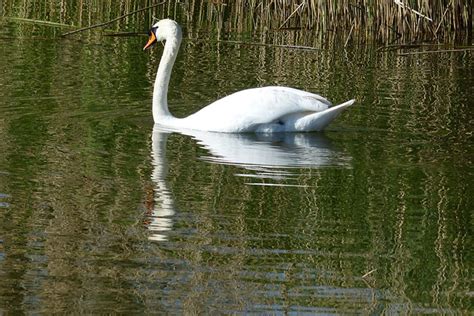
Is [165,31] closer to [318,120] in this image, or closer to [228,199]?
[318,120]

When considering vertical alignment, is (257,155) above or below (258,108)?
below

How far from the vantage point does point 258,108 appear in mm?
8953

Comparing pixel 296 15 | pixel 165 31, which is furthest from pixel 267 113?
pixel 296 15

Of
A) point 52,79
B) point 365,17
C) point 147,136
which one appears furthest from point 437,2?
point 147,136

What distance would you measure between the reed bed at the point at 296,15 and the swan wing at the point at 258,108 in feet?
14.6

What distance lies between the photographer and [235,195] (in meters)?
7.02

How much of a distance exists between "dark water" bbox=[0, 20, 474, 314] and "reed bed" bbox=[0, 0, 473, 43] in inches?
99.8

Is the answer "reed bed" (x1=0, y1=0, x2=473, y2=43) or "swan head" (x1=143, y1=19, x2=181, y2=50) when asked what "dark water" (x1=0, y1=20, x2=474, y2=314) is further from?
"reed bed" (x1=0, y1=0, x2=473, y2=43)

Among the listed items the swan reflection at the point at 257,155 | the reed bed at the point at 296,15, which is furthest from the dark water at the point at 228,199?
the reed bed at the point at 296,15

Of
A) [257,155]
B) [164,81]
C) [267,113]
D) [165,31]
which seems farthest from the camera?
[165,31]

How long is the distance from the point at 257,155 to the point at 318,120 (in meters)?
0.87

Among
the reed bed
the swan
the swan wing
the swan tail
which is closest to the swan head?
the swan

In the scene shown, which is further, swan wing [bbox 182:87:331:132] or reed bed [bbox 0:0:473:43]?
reed bed [bbox 0:0:473:43]

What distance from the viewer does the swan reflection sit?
7.32m
